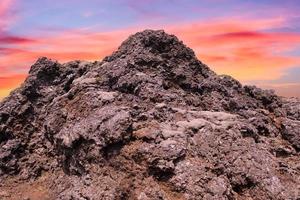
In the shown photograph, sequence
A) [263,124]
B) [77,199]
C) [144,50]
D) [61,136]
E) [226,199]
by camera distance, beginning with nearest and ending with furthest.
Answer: [226,199] → [77,199] → [61,136] → [263,124] → [144,50]

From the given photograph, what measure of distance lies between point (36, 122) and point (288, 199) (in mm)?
20937

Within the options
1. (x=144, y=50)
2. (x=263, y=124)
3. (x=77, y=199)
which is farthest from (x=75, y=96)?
(x=263, y=124)

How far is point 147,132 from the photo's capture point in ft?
85.1

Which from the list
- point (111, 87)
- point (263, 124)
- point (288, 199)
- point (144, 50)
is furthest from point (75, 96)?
point (288, 199)

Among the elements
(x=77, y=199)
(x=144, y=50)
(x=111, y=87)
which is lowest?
(x=77, y=199)

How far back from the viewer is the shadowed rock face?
2450 centimetres

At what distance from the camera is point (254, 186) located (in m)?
24.8

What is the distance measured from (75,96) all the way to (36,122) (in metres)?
7.25

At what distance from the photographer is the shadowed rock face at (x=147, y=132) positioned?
2450cm

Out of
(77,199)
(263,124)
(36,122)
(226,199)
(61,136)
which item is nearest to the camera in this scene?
(226,199)

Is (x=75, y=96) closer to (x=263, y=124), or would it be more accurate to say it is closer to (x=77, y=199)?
(x=77, y=199)

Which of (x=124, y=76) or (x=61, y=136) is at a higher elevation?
(x=124, y=76)

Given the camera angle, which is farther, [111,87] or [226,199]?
[111,87]

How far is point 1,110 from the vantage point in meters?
37.6
